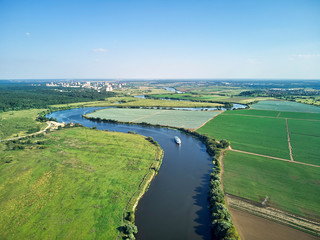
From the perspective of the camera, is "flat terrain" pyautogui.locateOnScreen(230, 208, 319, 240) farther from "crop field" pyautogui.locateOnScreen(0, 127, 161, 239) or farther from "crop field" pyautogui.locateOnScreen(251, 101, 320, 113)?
"crop field" pyautogui.locateOnScreen(251, 101, 320, 113)

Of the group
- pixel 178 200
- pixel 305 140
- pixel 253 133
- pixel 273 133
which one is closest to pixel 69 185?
pixel 178 200

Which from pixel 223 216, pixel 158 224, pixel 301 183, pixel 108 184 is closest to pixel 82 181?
pixel 108 184

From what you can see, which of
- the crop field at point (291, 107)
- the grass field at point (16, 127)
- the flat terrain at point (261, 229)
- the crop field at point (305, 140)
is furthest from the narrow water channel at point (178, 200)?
the crop field at point (291, 107)

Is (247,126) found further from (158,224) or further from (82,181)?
(82,181)

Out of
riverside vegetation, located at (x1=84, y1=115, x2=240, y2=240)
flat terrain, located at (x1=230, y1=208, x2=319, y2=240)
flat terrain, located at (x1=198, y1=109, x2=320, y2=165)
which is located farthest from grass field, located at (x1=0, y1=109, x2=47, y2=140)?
flat terrain, located at (x1=230, y1=208, x2=319, y2=240)

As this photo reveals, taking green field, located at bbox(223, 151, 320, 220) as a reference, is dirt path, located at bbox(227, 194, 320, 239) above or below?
below

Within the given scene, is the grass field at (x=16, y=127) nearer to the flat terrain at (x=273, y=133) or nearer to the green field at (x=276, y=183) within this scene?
the flat terrain at (x=273, y=133)
